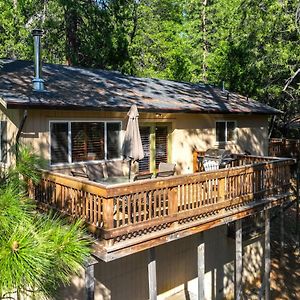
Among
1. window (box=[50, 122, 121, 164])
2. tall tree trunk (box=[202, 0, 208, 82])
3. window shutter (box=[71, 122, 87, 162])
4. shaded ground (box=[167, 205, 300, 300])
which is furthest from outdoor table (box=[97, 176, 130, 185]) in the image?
tall tree trunk (box=[202, 0, 208, 82])

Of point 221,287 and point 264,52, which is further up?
point 264,52

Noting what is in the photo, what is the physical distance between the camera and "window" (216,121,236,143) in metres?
13.2

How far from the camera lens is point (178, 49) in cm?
2812

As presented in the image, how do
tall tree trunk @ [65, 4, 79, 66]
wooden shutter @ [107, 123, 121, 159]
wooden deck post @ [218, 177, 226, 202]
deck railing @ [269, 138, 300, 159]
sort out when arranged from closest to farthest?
wooden deck post @ [218, 177, 226, 202] < wooden shutter @ [107, 123, 121, 159] < deck railing @ [269, 138, 300, 159] < tall tree trunk @ [65, 4, 79, 66]

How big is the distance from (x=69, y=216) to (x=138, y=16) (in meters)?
23.0

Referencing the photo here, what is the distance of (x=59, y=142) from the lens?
889cm

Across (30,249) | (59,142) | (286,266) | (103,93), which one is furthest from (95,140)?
(286,266)

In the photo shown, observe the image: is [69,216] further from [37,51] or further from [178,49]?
[178,49]

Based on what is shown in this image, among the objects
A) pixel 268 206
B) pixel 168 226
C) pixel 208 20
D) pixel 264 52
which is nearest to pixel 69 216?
pixel 168 226

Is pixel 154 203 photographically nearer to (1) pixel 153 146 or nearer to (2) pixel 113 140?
(2) pixel 113 140

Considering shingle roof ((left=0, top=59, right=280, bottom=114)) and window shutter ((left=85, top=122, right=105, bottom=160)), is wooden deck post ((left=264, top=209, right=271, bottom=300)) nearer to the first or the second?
shingle roof ((left=0, top=59, right=280, bottom=114))

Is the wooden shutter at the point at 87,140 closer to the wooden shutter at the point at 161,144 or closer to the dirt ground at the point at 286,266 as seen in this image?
the wooden shutter at the point at 161,144

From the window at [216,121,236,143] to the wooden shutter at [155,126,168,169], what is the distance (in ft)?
8.02

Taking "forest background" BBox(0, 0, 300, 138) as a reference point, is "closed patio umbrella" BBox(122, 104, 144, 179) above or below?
below
